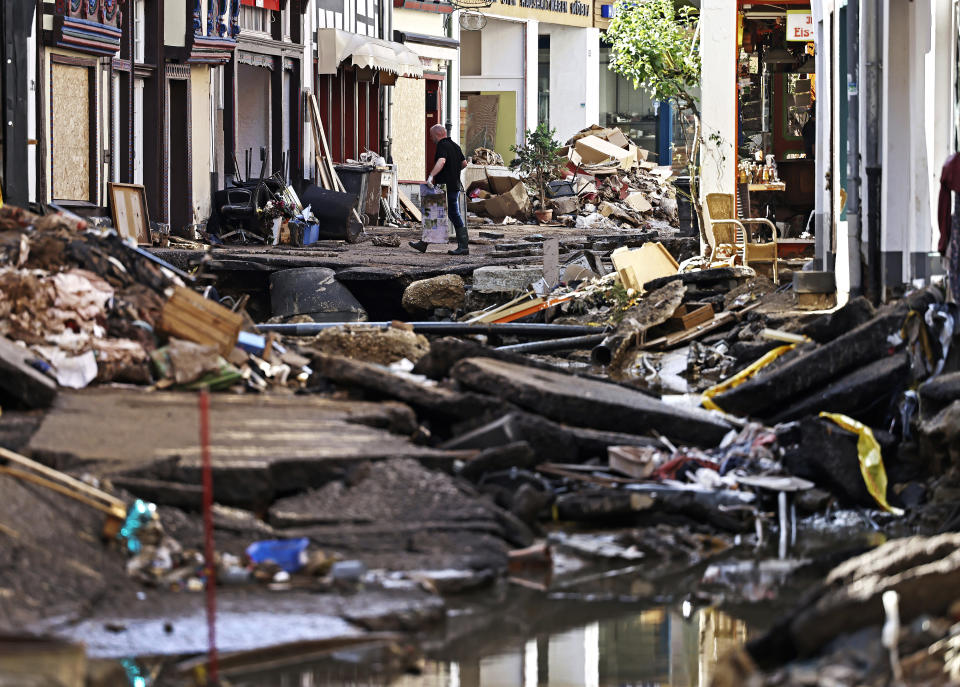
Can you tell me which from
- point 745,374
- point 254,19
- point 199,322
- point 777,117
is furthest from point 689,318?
point 254,19

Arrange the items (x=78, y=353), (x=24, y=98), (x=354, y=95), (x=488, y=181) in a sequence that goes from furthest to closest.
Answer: (x=488, y=181)
(x=354, y=95)
(x=24, y=98)
(x=78, y=353)

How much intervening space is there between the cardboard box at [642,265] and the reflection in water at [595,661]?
10664mm

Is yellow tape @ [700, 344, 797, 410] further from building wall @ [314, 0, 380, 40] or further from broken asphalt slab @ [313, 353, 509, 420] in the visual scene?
building wall @ [314, 0, 380, 40]

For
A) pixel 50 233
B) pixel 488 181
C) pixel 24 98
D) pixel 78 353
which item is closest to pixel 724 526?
pixel 78 353

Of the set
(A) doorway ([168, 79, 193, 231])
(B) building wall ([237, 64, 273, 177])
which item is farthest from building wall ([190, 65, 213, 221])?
(B) building wall ([237, 64, 273, 177])

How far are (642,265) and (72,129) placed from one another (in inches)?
319

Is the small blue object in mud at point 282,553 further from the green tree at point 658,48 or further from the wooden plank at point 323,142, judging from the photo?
the wooden plank at point 323,142

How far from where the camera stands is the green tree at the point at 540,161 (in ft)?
130

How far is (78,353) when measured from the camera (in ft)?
32.0

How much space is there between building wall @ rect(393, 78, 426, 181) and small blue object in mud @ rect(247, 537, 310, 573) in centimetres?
3076

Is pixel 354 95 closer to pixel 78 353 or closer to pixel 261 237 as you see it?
pixel 261 237

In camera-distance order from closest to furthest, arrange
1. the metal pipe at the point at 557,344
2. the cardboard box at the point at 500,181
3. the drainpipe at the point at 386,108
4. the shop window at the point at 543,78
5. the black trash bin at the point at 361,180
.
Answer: the metal pipe at the point at 557,344, the black trash bin at the point at 361,180, the drainpipe at the point at 386,108, the cardboard box at the point at 500,181, the shop window at the point at 543,78

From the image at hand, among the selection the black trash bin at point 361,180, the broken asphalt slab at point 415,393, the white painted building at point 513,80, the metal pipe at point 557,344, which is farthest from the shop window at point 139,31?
the white painted building at point 513,80

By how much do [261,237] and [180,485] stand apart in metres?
17.2
